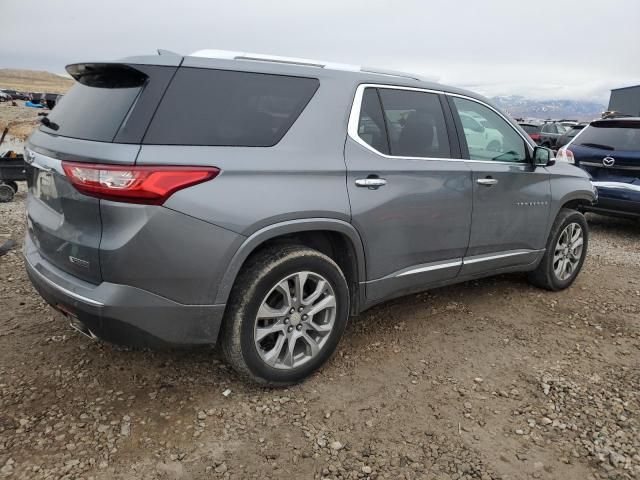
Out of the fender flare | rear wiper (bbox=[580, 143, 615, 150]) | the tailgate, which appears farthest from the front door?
rear wiper (bbox=[580, 143, 615, 150])

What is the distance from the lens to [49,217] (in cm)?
261

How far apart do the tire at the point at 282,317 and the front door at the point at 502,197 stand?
4.24 feet

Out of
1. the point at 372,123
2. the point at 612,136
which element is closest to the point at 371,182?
the point at 372,123

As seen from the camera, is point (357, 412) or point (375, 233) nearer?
point (357, 412)

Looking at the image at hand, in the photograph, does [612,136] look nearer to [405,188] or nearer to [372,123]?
[405,188]

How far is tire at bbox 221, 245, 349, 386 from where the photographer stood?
2.61 m

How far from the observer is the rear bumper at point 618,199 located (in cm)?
650

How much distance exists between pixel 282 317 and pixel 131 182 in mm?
1049

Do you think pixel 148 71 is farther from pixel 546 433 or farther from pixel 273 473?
pixel 546 433

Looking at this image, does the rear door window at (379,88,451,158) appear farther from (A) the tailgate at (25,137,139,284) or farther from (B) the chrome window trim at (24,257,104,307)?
(B) the chrome window trim at (24,257,104,307)

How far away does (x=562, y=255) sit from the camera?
15.2 feet

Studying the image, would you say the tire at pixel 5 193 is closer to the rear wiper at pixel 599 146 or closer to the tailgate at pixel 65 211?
the tailgate at pixel 65 211


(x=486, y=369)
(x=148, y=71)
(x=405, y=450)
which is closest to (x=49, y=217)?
(x=148, y=71)

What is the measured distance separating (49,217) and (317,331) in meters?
1.53
